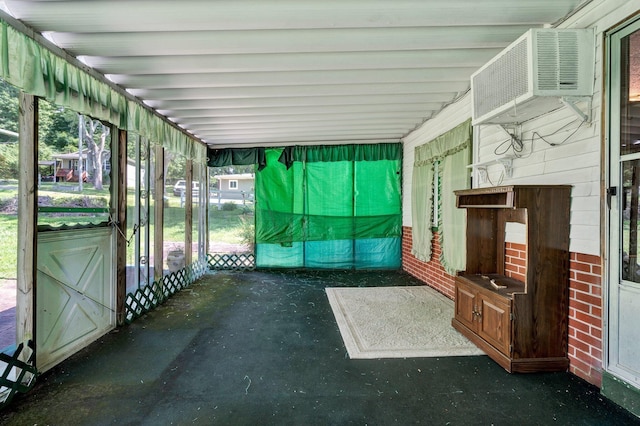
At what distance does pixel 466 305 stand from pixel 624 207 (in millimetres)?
1372

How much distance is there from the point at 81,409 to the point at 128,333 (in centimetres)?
121

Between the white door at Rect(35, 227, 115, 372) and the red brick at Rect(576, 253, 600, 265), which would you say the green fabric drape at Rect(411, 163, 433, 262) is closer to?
the red brick at Rect(576, 253, 600, 265)

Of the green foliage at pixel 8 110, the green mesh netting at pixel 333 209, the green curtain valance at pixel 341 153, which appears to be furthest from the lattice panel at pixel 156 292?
the green curtain valance at pixel 341 153

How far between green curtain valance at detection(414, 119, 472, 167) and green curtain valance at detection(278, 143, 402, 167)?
847 mm

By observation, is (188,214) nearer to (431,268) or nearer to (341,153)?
(341,153)

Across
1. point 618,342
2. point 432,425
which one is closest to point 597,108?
point 618,342

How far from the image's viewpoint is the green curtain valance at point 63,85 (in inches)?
73.5

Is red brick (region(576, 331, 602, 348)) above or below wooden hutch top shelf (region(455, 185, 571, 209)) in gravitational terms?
below

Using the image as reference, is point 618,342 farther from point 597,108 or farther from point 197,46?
point 197,46

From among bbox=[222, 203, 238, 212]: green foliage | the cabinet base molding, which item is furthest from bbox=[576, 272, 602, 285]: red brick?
bbox=[222, 203, 238, 212]: green foliage

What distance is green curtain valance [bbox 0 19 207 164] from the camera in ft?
6.12

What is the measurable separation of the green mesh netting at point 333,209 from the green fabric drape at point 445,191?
845 millimetres

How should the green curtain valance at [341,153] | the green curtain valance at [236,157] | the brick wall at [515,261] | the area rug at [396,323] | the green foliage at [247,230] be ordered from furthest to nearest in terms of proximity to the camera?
the green foliage at [247,230] → the green curtain valance at [236,157] → the green curtain valance at [341,153] → the brick wall at [515,261] → the area rug at [396,323]

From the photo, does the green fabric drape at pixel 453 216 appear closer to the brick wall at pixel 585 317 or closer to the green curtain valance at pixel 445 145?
the green curtain valance at pixel 445 145
